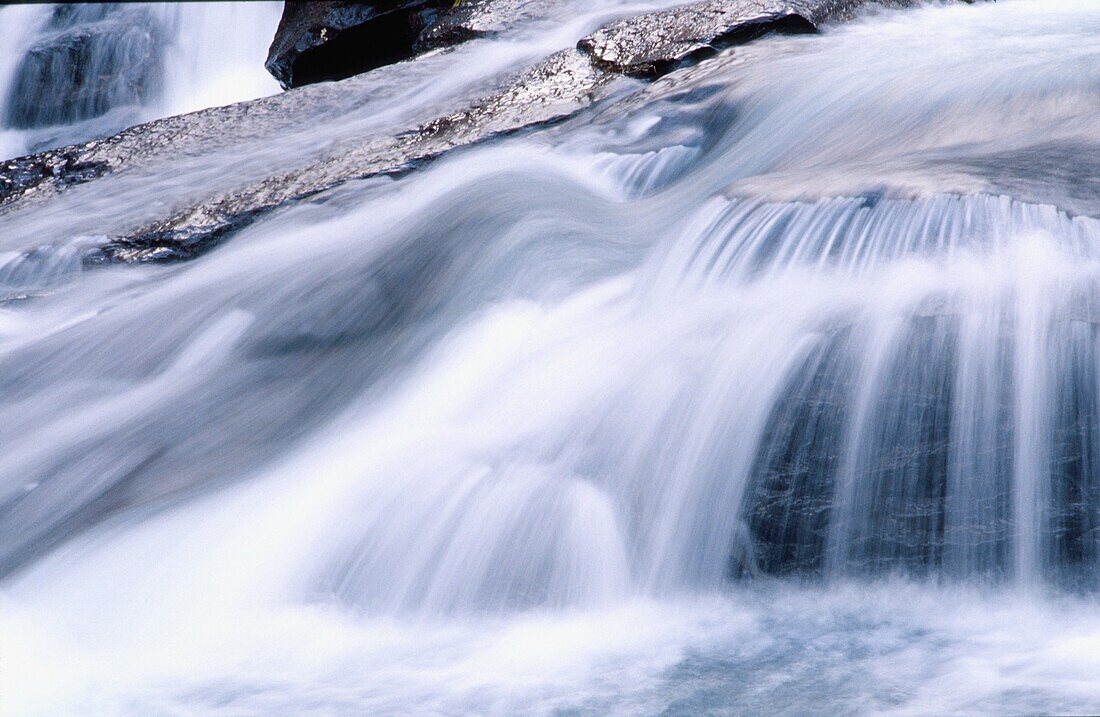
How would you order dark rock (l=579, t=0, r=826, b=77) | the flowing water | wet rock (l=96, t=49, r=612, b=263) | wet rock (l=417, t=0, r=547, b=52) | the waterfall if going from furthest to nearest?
1. the waterfall
2. wet rock (l=417, t=0, r=547, b=52)
3. dark rock (l=579, t=0, r=826, b=77)
4. wet rock (l=96, t=49, r=612, b=263)
5. the flowing water

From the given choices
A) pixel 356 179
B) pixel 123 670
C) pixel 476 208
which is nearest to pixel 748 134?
pixel 476 208

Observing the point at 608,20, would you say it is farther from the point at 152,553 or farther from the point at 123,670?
the point at 123,670

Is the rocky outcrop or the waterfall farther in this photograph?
the waterfall

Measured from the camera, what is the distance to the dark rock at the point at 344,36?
27.6 ft

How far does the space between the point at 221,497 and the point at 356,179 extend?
7.24 feet

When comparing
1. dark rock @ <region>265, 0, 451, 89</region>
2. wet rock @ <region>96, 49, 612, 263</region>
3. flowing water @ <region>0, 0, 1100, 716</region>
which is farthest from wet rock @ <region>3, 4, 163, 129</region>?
flowing water @ <region>0, 0, 1100, 716</region>

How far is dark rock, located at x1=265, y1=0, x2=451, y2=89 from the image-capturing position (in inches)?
331

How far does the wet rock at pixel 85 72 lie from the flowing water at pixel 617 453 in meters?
5.29

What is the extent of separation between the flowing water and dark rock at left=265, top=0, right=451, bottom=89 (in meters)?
4.18

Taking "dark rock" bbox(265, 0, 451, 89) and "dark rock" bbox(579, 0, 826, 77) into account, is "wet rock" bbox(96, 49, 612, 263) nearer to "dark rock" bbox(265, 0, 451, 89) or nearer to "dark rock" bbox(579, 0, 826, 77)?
"dark rock" bbox(579, 0, 826, 77)

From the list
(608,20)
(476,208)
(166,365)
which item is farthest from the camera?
(608,20)

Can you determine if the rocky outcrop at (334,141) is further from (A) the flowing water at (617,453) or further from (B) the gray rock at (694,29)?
(A) the flowing water at (617,453)

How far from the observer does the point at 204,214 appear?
5.25 m

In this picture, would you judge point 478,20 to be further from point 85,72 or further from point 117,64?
point 85,72
